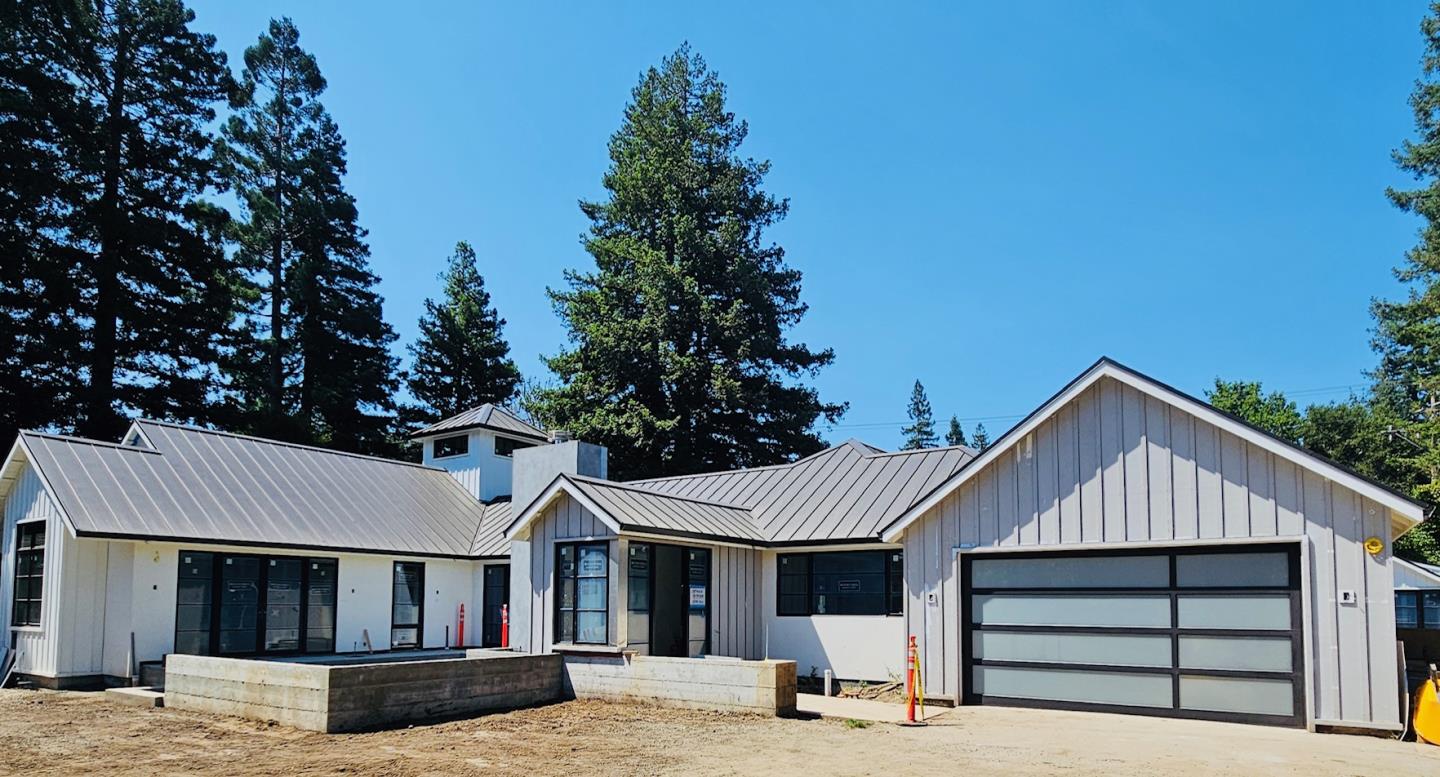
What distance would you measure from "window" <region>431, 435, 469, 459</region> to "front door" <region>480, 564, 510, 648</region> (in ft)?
14.4

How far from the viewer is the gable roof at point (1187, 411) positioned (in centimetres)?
1208

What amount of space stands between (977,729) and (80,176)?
3049 cm

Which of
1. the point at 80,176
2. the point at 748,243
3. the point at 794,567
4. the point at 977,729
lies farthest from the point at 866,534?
the point at 80,176

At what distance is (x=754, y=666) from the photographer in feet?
44.7

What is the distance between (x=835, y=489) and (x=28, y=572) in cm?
1349

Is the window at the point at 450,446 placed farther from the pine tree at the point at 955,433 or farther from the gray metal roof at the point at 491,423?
the pine tree at the point at 955,433

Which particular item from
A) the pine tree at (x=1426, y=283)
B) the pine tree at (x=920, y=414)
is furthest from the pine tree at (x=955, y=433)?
the pine tree at (x=1426, y=283)

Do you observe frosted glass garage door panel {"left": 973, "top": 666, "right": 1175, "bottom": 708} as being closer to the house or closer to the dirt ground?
the house

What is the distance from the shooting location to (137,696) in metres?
15.0

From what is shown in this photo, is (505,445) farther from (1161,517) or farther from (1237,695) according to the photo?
(1237,695)

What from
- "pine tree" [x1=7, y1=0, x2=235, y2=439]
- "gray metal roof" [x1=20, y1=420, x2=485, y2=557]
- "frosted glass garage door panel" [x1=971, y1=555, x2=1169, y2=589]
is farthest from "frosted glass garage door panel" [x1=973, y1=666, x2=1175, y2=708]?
"pine tree" [x1=7, y1=0, x2=235, y2=439]

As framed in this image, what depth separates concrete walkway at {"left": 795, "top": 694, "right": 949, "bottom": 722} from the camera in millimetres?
13656

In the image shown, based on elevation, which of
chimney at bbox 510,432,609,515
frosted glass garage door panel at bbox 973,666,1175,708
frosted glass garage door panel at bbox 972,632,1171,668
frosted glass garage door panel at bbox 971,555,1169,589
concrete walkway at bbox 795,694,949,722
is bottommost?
concrete walkway at bbox 795,694,949,722

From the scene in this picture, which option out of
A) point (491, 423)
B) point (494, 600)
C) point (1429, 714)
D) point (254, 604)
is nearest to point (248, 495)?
point (254, 604)
